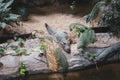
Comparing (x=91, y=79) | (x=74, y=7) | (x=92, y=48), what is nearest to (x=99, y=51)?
(x=92, y=48)

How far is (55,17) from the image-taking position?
1080cm

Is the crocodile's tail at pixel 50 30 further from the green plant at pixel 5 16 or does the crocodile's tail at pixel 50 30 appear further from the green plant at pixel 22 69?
the green plant at pixel 22 69

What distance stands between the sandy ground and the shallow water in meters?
2.29

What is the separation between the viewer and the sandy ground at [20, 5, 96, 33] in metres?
10.1

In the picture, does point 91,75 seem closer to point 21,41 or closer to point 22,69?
point 22,69

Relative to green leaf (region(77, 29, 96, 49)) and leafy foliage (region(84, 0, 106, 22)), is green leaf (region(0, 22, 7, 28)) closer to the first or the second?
green leaf (region(77, 29, 96, 49))

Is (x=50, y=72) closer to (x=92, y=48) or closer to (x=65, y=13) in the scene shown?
(x=92, y=48)

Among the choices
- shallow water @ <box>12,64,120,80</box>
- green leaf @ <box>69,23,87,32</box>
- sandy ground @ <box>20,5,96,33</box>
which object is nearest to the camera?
shallow water @ <box>12,64,120,80</box>

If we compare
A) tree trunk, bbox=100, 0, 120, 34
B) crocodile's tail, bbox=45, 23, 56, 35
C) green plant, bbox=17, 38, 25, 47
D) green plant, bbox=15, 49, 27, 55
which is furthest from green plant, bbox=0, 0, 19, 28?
tree trunk, bbox=100, 0, 120, 34

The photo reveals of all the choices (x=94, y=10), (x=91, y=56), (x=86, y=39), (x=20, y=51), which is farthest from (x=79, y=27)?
(x=20, y=51)

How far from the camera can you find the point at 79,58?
8086 mm

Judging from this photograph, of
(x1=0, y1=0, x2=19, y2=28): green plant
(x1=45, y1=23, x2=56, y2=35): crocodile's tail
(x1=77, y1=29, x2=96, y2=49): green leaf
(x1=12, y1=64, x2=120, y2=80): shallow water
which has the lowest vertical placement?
(x1=12, y1=64, x2=120, y2=80): shallow water

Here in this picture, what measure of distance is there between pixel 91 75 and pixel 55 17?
12.1 feet

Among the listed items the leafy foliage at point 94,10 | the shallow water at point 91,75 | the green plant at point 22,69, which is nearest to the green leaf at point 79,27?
the leafy foliage at point 94,10
